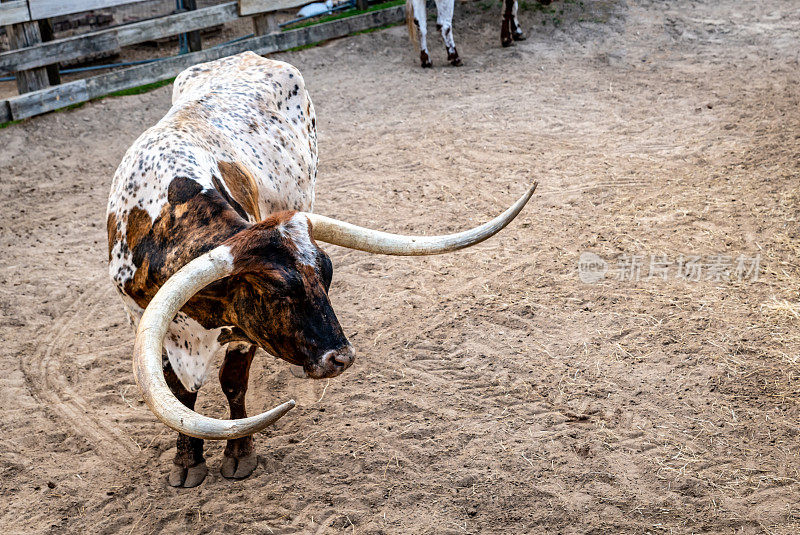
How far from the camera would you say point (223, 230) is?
10.5ft

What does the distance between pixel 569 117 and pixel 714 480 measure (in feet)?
17.1

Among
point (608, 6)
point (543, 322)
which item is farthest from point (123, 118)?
point (608, 6)

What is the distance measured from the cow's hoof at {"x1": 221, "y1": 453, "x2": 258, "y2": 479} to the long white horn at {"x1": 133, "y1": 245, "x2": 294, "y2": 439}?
4.58 ft

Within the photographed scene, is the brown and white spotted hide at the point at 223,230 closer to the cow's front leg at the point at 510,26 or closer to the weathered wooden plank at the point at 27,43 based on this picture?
the weathered wooden plank at the point at 27,43

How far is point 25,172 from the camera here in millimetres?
7301

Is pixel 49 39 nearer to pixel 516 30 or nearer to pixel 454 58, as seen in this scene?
pixel 454 58

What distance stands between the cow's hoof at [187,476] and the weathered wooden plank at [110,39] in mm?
6360

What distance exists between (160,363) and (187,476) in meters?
1.48

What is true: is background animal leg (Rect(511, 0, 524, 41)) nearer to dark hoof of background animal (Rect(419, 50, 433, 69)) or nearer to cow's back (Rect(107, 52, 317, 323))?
dark hoof of background animal (Rect(419, 50, 433, 69))

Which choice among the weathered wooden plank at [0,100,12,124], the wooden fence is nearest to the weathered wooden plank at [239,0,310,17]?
the wooden fence

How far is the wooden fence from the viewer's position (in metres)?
8.29

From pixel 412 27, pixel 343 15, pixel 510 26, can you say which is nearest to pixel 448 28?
pixel 412 27

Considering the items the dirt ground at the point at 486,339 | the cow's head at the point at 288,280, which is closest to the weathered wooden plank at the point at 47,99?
the dirt ground at the point at 486,339

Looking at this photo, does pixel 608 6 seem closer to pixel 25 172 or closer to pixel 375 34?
pixel 375 34
